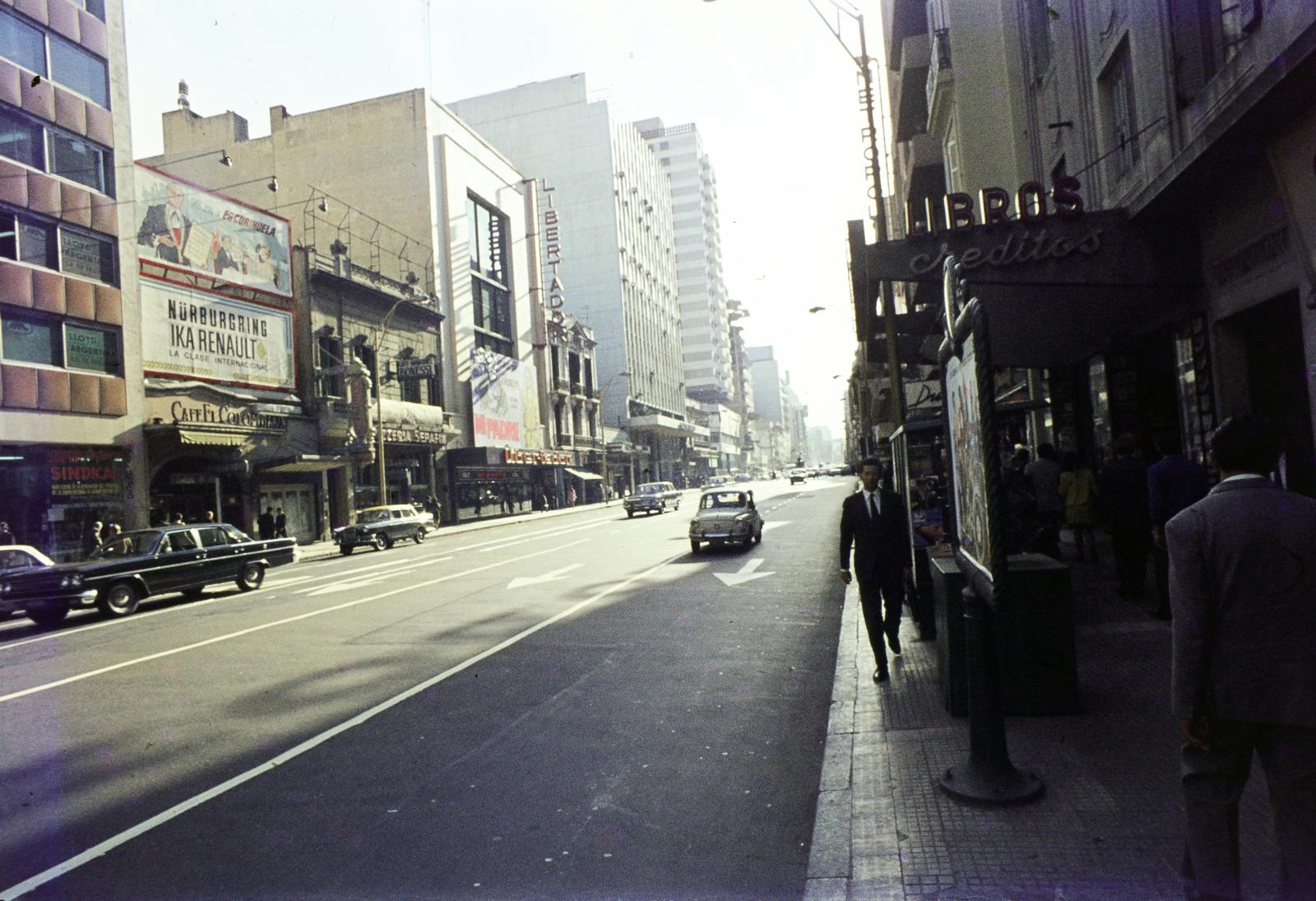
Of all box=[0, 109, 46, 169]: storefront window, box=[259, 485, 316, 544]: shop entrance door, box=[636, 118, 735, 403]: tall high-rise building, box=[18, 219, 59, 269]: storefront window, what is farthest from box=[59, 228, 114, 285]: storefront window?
box=[636, 118, 735, 403]: tall high-rise building

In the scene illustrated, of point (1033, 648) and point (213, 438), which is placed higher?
point (213, 438)

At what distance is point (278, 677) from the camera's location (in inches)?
327

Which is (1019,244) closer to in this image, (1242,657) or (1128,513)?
(1128,513)

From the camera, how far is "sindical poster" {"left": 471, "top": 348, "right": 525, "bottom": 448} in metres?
47.8

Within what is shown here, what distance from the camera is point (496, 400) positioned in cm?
5012

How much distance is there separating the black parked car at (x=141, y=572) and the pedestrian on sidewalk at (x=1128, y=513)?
1460 cm

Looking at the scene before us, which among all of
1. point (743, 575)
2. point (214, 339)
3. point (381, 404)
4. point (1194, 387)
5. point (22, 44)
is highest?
point (22, 44)

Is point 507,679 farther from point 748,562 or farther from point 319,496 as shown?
point 319,496

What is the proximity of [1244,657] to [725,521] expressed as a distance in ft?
55.5

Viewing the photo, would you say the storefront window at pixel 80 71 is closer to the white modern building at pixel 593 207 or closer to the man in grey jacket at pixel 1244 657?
the man in grey jacket at pixel 1244 657

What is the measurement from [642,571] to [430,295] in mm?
32542

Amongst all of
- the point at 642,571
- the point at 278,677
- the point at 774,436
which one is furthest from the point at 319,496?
the point at 774,436

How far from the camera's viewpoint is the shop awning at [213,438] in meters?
26.4

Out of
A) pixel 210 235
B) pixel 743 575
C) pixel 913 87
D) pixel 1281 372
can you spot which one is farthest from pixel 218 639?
pixel 913 87
